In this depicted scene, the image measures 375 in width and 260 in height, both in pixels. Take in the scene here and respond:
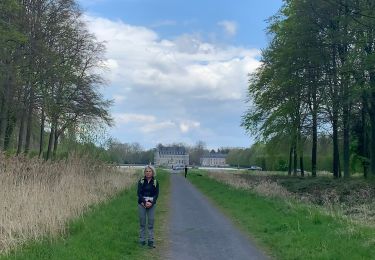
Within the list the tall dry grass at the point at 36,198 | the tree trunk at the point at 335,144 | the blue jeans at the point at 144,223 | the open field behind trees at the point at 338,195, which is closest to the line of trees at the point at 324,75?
the tree trunk at the point at 335,144

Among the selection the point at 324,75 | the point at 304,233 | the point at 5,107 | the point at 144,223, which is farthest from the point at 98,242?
the point at 324,75

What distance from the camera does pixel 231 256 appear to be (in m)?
9.34

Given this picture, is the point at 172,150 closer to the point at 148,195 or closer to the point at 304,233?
the point at 304,233

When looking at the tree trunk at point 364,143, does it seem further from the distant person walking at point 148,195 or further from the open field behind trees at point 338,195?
the distant person walking at point 148,195

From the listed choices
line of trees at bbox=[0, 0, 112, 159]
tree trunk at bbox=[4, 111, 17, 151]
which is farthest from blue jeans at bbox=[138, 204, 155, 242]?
tree trunk at bbox=[4, 111, 17, 151]

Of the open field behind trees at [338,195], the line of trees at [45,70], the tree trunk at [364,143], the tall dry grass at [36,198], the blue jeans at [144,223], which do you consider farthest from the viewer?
the tree trunk at [364,143]

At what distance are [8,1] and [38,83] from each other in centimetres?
753

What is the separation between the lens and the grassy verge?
912 cm

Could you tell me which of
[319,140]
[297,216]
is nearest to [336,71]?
[319,140]

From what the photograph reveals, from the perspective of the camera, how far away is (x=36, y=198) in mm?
11727

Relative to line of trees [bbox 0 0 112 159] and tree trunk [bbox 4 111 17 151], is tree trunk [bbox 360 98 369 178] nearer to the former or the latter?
line of trees [bbox 0 0 112 159]

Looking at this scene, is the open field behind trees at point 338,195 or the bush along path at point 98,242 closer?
the bush along path at point 98,242

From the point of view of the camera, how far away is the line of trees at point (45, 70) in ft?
81.0

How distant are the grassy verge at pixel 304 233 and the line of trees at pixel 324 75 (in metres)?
12.4
